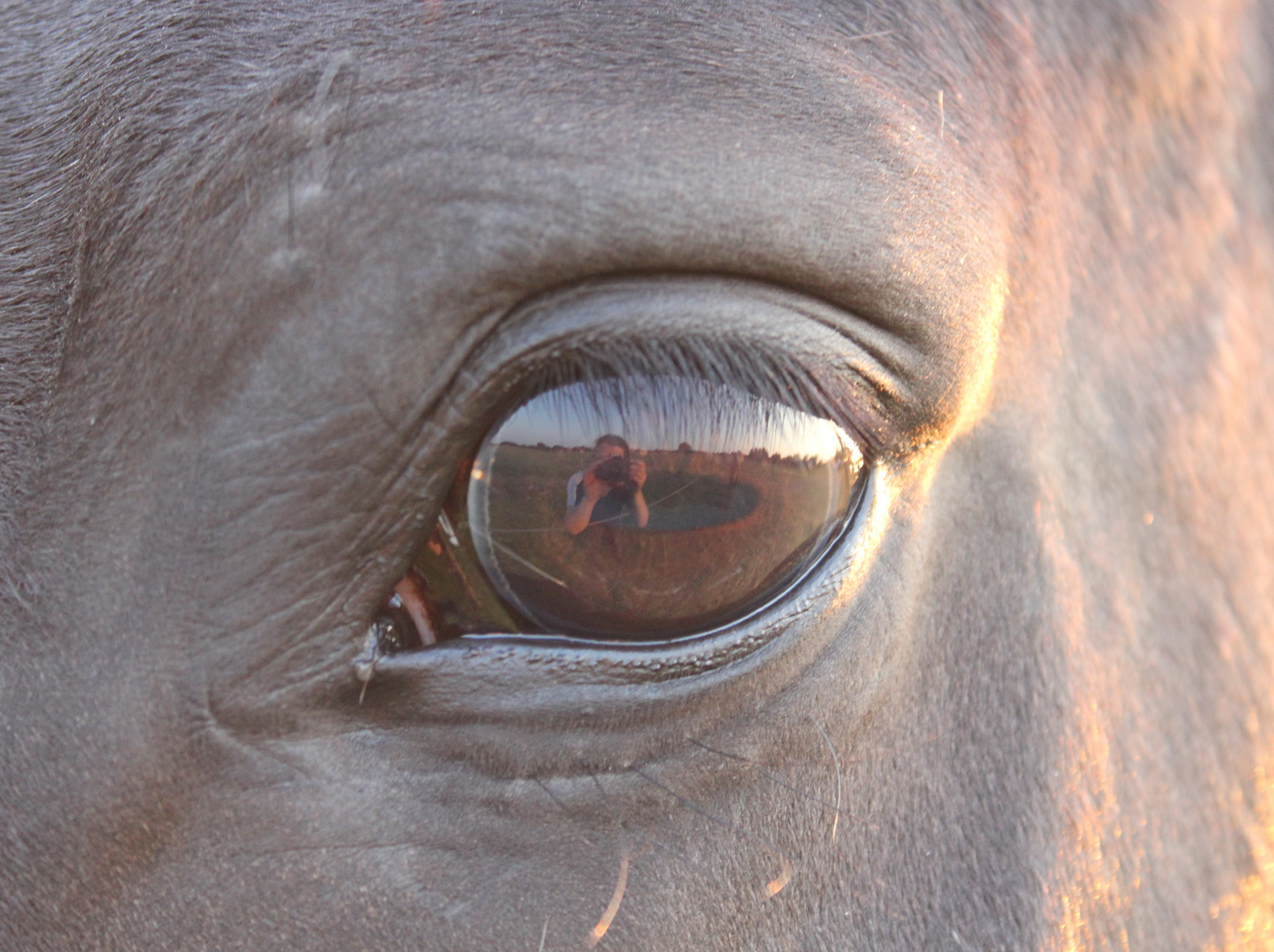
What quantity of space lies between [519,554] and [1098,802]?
77 centimetres

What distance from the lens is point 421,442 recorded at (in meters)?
1.08

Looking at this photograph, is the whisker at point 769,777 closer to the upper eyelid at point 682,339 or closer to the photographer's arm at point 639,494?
the photographer's arm at point 639,494

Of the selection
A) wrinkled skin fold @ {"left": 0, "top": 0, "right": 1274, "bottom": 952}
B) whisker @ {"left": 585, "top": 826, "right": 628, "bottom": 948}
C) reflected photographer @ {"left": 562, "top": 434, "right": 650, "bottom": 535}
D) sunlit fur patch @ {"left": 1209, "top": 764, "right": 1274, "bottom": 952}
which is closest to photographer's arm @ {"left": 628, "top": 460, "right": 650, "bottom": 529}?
reflected photographer @ {"left": 562, "top": 434, "right": 650, "bottom": 535}

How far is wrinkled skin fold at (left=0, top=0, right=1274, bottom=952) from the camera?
105cm

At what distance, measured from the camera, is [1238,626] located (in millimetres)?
1534

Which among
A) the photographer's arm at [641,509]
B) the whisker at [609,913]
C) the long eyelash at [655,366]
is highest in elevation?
the long eyelash at [655,366]

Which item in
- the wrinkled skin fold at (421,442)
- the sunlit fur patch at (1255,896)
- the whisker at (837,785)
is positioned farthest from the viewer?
the sunlit fur patch at (1255,896)

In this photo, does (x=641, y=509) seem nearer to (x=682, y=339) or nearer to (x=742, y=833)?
(x=682, y=339)

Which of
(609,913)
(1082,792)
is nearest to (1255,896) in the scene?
(1082,792)

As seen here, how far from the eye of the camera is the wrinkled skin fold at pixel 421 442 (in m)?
1.05

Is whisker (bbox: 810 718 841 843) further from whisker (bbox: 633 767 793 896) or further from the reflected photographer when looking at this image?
the reflected photographer

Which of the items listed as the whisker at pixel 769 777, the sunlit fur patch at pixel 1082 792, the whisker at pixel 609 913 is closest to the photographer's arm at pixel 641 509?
the whisker at pixel 769 777

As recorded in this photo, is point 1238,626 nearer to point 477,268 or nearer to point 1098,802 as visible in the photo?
point 1098,802

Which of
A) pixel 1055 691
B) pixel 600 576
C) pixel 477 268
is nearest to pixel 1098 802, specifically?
pixel 1055 691
